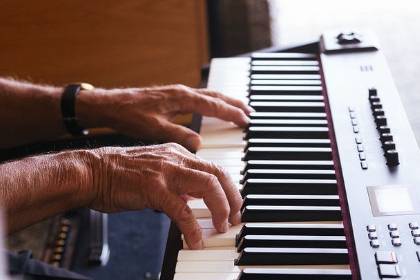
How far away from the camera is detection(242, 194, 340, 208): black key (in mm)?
1003

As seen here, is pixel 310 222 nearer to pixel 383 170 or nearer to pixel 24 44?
pixel 383 170

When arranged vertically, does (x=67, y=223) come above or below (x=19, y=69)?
below

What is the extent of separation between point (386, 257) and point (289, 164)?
28cm

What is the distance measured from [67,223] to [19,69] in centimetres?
68

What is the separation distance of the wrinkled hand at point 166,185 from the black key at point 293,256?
0.09m

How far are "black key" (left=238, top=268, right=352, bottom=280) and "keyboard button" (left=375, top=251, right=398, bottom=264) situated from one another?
0.04 m

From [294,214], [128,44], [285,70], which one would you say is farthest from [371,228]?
[128,44]

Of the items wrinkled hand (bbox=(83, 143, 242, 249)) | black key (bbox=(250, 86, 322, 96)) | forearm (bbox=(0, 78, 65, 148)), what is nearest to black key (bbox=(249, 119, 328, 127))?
black key (bbox=(250, 86, 322, 96))

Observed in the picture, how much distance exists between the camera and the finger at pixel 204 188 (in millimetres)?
975

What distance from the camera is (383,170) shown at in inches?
41.0

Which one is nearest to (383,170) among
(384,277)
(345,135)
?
(345,135)

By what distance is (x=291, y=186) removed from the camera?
1.04 m

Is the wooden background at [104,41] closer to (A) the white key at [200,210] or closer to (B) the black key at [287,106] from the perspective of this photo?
(B) the black key at [287,106]

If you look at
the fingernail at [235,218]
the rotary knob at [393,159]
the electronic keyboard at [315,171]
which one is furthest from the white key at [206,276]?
the rotary knob at [393,159]
